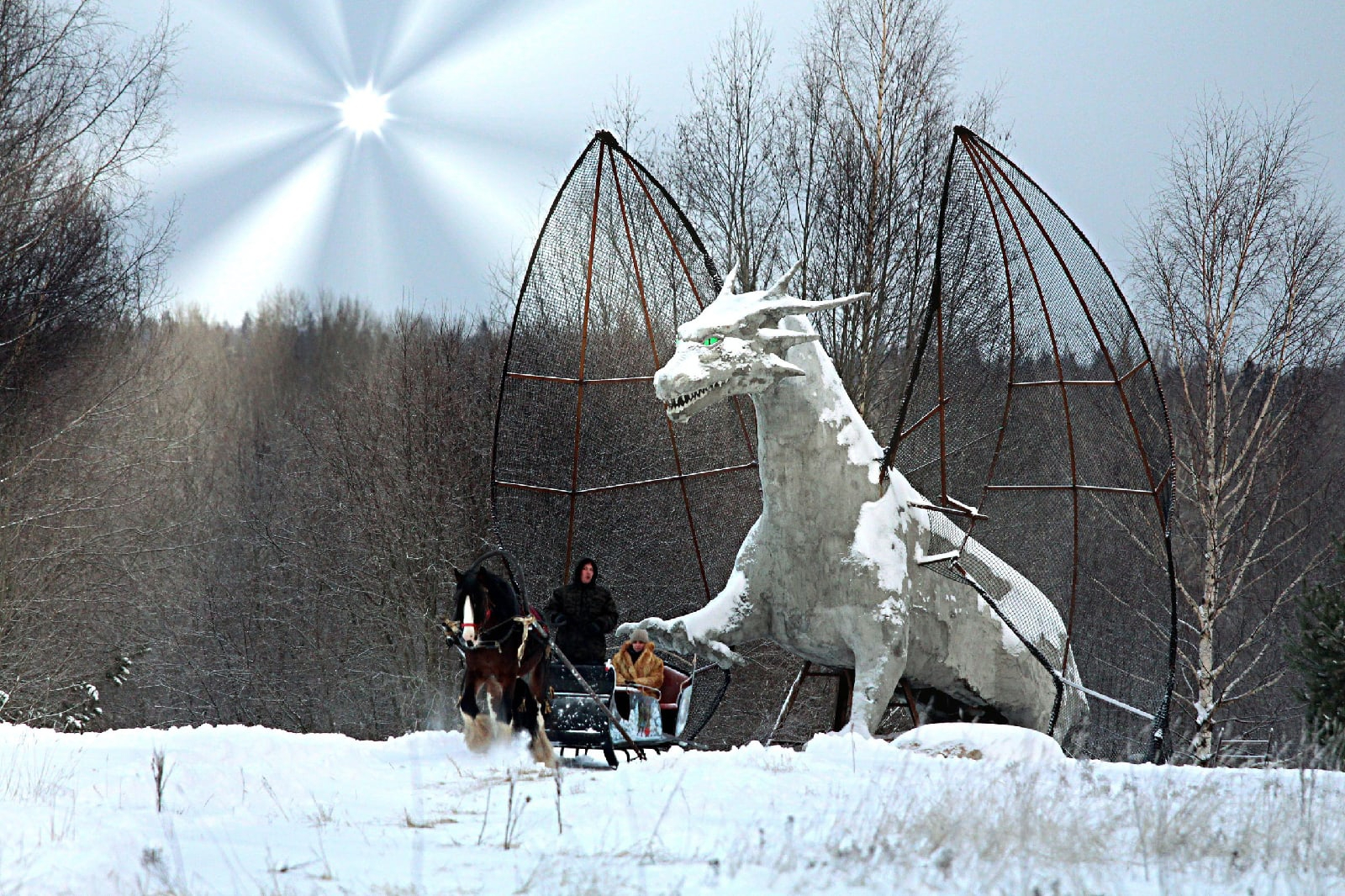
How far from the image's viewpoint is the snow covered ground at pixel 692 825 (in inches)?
143

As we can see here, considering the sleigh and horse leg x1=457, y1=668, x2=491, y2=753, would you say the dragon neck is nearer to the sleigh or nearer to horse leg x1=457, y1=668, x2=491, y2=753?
the sleigh

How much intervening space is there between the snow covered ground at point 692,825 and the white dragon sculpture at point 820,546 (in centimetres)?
87

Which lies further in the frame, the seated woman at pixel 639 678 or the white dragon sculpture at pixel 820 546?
the seated woman at pixel 639 678

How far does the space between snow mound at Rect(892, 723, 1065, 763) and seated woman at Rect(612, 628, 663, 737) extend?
1910mm

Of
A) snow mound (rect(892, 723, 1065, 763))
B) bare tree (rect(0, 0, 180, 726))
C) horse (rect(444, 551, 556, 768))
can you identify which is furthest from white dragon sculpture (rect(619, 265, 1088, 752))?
bare tree (rect(0, 0, 180, 726))

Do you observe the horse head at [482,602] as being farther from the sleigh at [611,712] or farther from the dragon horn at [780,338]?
the dragon horn at [780,338]

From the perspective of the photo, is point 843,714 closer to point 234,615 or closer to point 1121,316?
point 1121,316

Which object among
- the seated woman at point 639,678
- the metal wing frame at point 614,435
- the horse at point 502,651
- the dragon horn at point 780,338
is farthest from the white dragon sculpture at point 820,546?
the metal wing frame at point 614,435

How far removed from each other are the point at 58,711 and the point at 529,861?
1545 centimetres

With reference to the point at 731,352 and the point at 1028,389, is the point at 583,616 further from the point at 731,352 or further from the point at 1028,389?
the point at 1028,389

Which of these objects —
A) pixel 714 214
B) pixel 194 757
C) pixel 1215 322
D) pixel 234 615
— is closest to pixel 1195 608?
pixel 1215 322

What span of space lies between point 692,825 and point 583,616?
4147mm

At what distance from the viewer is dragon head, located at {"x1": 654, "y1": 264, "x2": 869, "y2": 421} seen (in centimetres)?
718

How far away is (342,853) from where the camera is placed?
4027 millimetres
